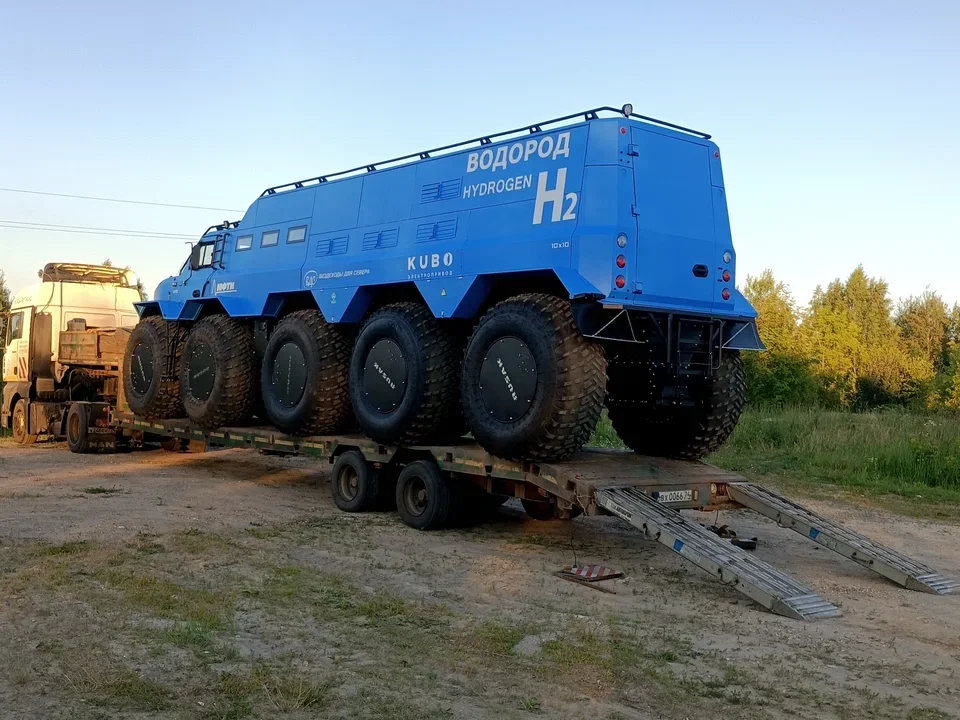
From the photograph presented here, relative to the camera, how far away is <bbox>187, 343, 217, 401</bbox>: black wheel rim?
14.2 metres

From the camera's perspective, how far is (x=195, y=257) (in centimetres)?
1562

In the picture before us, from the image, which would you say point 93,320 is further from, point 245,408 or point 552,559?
point 552,559

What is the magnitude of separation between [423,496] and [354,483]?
1438 millimetres

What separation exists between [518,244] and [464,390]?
5.39 ft

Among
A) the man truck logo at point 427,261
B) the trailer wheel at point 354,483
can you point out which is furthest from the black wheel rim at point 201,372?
the man truck logo at point 427,261

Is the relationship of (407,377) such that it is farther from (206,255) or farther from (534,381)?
(206,255)

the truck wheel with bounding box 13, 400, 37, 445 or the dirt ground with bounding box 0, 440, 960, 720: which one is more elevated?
the truck wheel with bounding box 13, 400, 37, 445

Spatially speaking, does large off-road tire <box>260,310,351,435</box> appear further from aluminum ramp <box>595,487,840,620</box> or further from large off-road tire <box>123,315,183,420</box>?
aluminum ramp <box>595,487,840,620</box>

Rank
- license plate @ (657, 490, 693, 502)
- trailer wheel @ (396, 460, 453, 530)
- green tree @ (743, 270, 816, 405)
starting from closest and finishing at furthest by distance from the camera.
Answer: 1. license plate @ (657, 490, 693, 502)
2. trailer wheel @ (396, 460, 453, 530)
3. green tree @ (743, 270, 816, 405)

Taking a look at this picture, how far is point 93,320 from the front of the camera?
20.8 meters

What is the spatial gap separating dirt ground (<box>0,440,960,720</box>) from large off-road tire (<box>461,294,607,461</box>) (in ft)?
3.94

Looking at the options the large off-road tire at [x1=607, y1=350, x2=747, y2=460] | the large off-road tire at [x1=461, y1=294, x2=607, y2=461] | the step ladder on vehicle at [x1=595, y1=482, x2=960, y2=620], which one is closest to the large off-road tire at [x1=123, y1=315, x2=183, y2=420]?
the large off-road tire at [x1=461, y1=294, x2=607, y2=461]

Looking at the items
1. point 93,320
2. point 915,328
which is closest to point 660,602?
point 93,320

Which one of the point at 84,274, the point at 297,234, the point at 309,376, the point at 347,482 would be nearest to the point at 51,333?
the point at 84,274
